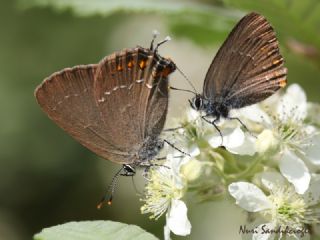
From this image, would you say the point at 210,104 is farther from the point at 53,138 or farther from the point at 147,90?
the point at 53,138

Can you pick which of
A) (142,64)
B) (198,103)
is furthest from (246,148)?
(142,64)

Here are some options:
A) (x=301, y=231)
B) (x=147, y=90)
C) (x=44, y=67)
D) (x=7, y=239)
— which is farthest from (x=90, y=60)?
(x=301, y=231)

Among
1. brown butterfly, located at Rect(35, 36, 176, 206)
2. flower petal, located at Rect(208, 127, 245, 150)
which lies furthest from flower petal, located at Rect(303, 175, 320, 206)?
brown butterfly, located at Rect(35, 36, 176, 206)

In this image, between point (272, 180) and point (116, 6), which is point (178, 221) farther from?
point (116, 6)

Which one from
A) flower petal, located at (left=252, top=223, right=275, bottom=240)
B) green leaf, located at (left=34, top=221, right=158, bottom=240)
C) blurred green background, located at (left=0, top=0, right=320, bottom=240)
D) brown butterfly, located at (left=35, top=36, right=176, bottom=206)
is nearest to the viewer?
green leaf, located at (left=34, top=221, right=158, bottom=240)

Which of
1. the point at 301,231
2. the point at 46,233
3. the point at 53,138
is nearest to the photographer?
the point at 46,233

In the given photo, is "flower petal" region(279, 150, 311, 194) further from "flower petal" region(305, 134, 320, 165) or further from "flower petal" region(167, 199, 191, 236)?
"flower petal" region(167, 199, 191, 236)

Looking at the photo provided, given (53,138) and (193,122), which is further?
(53,138)
